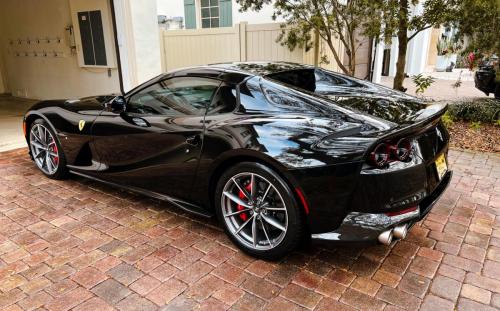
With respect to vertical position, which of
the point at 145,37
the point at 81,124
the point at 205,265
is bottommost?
the point at 205,265

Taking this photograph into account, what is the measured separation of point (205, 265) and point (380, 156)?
1429 mm

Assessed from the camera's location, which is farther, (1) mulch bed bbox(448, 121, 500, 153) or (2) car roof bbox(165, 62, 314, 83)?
(1) mulch bed bbox(448, 121, 500, 153)

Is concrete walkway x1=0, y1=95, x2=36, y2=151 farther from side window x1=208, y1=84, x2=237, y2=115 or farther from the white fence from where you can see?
side window x1=208, y1=84, x2=237, y2=115

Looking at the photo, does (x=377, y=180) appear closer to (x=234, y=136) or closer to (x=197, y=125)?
(x=234, y=136)

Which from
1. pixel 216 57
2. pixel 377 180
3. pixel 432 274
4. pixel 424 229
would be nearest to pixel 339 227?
pixel 377 180

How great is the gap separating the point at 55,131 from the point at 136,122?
1.27 metres

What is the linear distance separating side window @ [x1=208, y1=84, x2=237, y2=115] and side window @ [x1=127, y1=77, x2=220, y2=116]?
72 millimetres

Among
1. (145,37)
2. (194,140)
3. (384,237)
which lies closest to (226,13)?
(145,37)

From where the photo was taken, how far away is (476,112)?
675 centimetres

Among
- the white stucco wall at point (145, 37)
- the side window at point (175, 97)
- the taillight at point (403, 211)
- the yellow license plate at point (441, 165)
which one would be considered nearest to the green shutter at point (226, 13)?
the white stucco wall at point (145, 37)

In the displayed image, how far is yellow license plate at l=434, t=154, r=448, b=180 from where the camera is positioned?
2.78 metres

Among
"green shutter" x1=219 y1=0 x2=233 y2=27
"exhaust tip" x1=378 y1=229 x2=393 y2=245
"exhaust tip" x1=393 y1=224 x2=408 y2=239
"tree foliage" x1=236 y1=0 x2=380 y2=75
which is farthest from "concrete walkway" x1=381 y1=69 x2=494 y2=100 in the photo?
"exhaust tip" x1=378 y1=229 x2=393 y2=245

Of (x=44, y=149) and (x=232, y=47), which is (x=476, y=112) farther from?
(x=44, y=149)

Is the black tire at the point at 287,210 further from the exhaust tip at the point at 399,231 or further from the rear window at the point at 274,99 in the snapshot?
the exhaust tip at the point at 399,231
